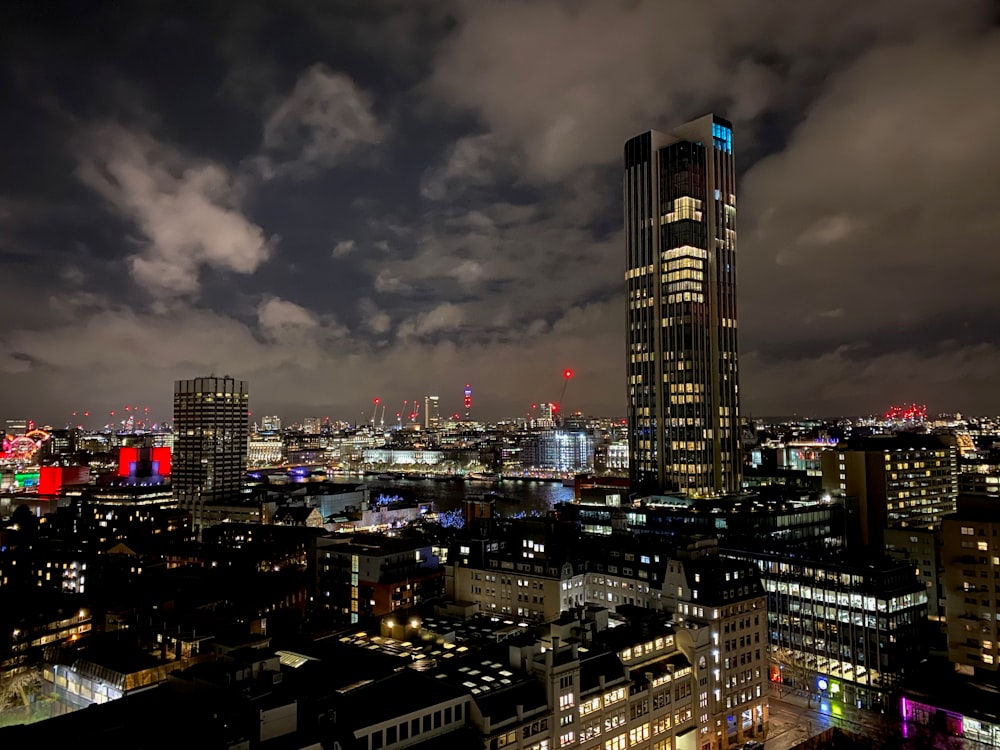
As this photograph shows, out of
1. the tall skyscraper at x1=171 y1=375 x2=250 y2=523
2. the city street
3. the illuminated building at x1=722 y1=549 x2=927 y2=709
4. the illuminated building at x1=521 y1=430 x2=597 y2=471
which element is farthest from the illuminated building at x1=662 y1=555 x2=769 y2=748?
the illuminated building at x1=521 y1=430 x2=597 y2=471

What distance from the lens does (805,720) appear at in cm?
2328

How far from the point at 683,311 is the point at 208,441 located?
46631 millimetres

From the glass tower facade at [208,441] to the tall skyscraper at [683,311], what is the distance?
4028cm

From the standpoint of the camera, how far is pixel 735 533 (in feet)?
126

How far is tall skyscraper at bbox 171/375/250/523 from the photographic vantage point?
2707 inches

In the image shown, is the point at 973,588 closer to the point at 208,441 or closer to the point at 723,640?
the point at 723,640

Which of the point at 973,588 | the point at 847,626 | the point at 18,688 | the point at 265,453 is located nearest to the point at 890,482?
the point at 973,588

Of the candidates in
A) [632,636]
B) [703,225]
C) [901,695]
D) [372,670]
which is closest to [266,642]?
[372,670]

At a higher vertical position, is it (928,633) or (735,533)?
(735,533)

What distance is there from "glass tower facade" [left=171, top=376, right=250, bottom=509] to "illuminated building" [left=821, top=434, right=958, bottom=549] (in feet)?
174

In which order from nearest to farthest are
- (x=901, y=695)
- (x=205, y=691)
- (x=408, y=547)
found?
1. (x=205, y=691)
2. (x=901, y=695)
3. (x=408, y=547)

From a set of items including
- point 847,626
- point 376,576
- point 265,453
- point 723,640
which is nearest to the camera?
point 723,640

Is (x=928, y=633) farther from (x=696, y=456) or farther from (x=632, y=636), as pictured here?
(x=696, y=456)

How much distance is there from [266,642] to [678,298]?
131 feet
